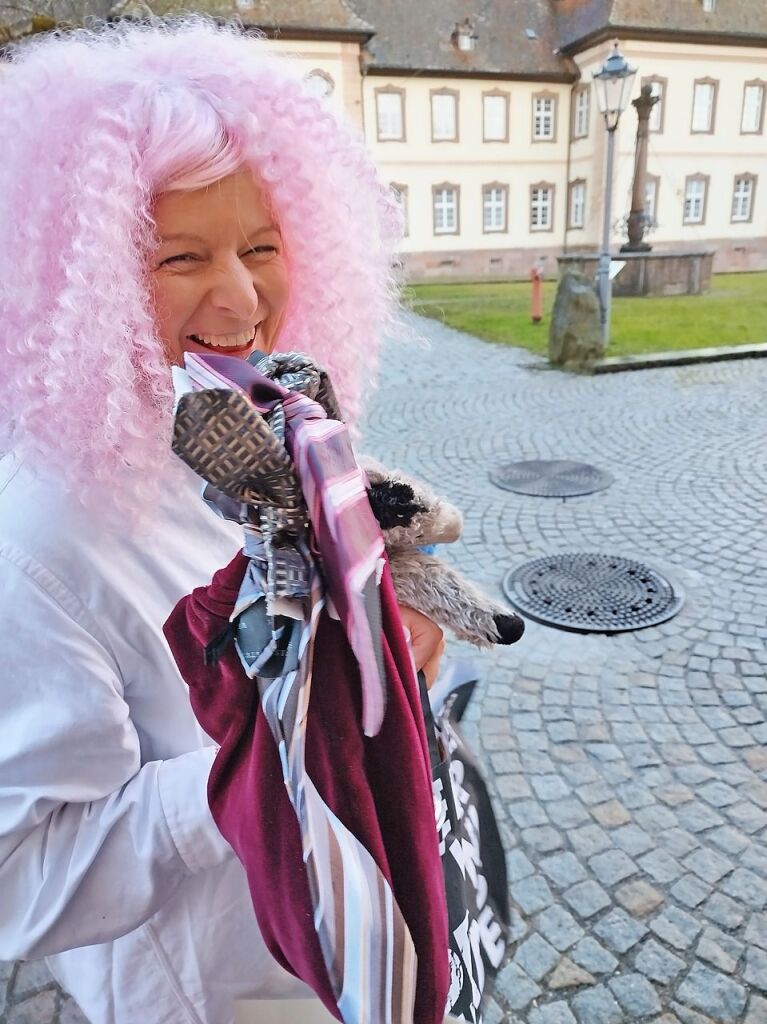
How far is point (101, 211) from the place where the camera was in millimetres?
1031

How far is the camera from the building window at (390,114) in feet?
99.5

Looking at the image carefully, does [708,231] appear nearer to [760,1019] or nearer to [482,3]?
[482,3]

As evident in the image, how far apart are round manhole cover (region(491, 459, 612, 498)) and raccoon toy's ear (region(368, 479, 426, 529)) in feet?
16.2

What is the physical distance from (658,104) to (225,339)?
120ft

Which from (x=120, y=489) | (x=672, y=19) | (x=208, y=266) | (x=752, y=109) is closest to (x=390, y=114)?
(x=672, y=19)

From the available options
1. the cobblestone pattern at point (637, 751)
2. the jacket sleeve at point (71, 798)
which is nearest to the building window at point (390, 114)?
the cobblestone pattern at point (637, 751)

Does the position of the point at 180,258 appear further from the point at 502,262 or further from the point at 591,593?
the point at 502,262

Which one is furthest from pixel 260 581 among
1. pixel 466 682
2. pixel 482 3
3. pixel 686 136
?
pixel 482 3

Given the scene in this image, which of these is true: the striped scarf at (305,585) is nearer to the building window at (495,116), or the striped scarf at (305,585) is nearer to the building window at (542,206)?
the building window at (495,116)

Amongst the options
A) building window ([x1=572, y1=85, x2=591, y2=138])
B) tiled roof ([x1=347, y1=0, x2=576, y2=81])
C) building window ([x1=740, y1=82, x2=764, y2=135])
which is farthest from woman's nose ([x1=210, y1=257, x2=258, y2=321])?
building window ([x1=740, y1=82, x2=764, y2=135])

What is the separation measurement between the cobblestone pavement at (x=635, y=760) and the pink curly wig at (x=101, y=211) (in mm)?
2036

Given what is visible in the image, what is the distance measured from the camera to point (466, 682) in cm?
162

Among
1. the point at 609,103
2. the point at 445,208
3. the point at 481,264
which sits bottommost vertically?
the point at 481,264

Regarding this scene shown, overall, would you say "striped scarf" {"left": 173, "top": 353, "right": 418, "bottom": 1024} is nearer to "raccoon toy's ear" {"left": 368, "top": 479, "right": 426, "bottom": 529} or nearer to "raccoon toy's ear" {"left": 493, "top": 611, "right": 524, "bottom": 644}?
"raccoon toy's ear" {"left": 368, "top": 479, "right": 426, "bottom": 529}
